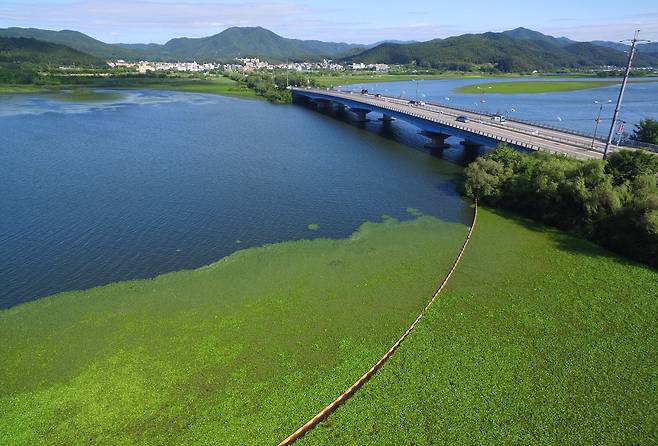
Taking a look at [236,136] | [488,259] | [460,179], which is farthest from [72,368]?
[236,136]

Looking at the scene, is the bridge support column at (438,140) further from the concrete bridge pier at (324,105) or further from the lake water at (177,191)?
the concrete bridge pier at (324,105)

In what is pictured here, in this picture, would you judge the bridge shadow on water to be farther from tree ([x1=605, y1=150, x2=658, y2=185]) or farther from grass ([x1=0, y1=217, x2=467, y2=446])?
grass ([x1=0, y1=217, x2=467, y2=446])

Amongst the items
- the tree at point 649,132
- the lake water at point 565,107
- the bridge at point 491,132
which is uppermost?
the tree at point 649,132

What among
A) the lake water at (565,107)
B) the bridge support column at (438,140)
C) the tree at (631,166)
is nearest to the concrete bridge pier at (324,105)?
the lake water at (565,107)

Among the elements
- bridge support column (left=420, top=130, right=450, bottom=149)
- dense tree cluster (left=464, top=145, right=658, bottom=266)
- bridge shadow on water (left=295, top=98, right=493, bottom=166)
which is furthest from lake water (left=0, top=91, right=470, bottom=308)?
dense tree cluster (left=464, top=145, right=658, bottom=266)

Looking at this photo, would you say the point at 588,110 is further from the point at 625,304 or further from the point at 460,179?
the point at 625,304
